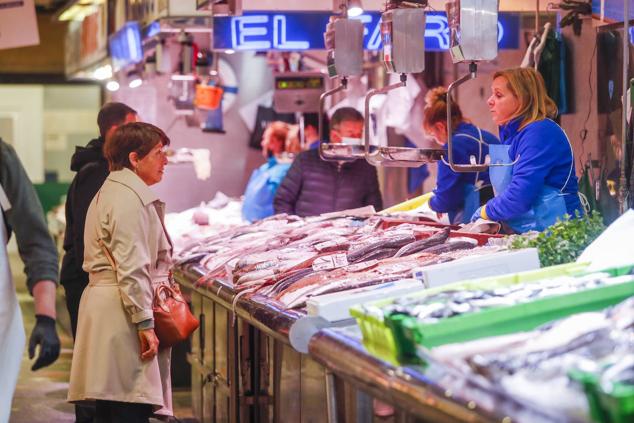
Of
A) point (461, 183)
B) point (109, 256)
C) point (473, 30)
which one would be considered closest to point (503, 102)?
point (473, 30)

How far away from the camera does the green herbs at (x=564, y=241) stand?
412 cm

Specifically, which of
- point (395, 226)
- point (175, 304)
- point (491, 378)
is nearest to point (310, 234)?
point (395, 226)

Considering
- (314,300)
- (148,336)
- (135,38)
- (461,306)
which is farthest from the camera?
(135,38)

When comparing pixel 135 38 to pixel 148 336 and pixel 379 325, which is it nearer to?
pixel 148 336

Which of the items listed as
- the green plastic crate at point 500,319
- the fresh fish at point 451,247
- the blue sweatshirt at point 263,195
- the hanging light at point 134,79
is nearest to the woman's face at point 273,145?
the blue sweatshirt at point 263,195

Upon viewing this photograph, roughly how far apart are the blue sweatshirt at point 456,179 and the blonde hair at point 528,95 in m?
1.01

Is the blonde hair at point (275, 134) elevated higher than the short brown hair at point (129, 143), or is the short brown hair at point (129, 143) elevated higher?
the short brown hair at point (129, 143)

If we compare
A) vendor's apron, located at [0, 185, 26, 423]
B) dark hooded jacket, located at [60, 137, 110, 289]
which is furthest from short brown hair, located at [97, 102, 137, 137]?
vendor's apron, located at [0, 185, 26, 423]

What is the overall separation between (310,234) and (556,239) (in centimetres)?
228

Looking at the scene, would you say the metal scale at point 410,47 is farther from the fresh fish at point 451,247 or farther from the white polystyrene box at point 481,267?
the white polystyrene box at point 481,267

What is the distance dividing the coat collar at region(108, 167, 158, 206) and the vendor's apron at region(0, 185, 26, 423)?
103 centimetres

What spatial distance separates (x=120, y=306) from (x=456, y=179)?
2326 mm

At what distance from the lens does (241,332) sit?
19.3 ft

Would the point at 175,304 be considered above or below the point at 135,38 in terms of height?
below
